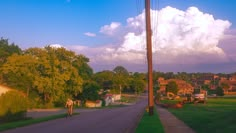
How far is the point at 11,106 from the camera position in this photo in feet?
129

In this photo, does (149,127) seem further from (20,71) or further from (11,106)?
(20,71)

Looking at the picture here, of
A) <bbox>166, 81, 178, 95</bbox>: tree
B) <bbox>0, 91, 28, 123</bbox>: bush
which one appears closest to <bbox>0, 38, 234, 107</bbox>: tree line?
<bbox>0, 91, 28, 123</bbox>: bush

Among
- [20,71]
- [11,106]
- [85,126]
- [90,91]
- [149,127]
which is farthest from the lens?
[90,91]

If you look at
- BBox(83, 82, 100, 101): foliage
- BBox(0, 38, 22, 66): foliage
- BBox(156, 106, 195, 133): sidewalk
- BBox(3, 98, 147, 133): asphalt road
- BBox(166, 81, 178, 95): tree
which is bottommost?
BBox(3, 98, 147, 133): asphalt road

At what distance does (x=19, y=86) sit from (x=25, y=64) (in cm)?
411

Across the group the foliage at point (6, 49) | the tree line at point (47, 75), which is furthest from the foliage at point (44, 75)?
the foliage at point (6, 49)

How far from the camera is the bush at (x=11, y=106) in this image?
126 feet

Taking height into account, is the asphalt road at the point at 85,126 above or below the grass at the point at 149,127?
below

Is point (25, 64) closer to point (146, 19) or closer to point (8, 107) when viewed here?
point (8, 107)

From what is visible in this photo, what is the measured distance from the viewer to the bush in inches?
1513

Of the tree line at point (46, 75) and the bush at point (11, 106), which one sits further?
the tree line at point (46, 75)

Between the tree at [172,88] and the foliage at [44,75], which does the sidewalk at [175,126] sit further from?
the tree at [172,88]

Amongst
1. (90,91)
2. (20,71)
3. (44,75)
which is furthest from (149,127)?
(90,91)

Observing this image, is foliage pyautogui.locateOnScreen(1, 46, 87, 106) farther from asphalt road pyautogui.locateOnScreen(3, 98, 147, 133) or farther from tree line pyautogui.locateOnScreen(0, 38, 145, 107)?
asphalt road pyautogui.locateOnScreen(3, 98, 147, 133)
